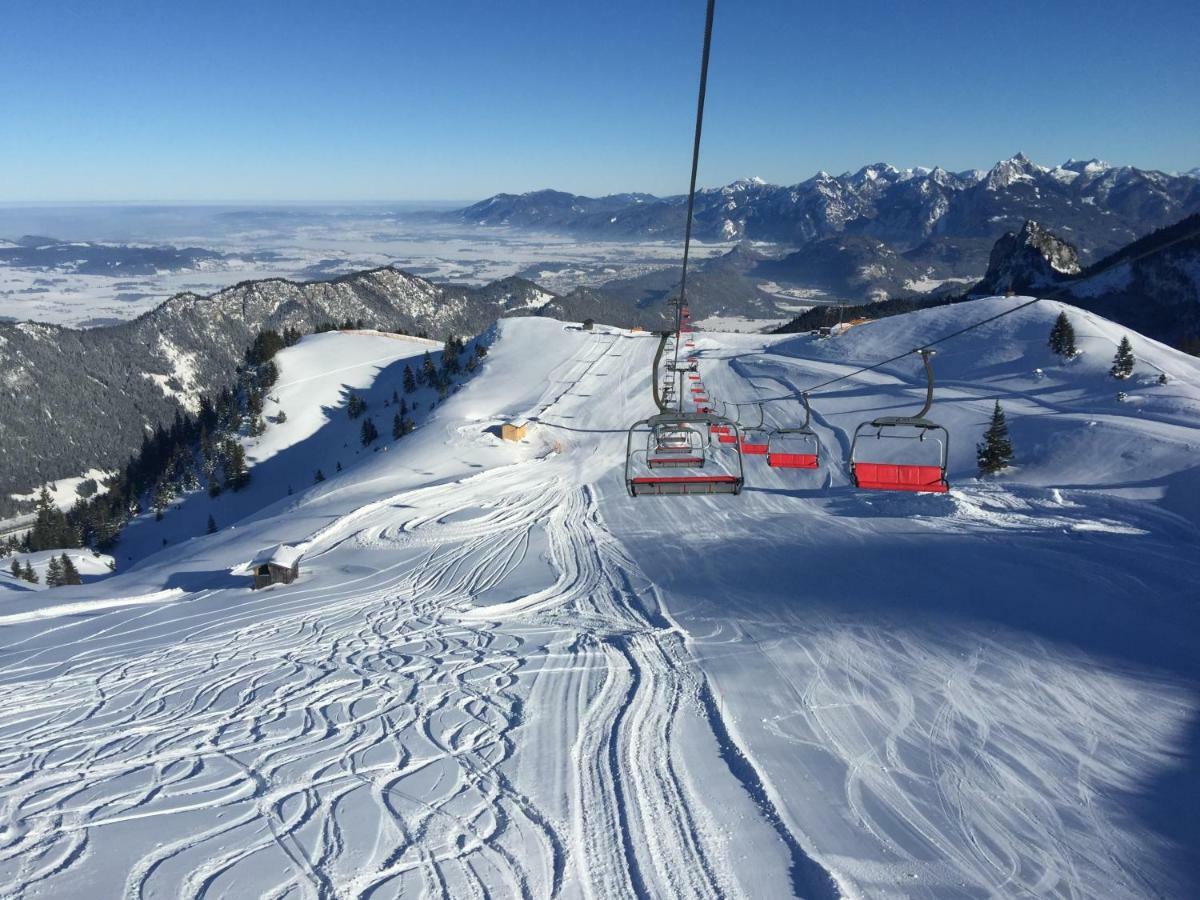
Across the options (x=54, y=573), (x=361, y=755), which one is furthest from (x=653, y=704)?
(x=54, y=573)

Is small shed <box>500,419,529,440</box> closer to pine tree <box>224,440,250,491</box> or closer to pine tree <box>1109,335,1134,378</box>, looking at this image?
pine tree <box>224,440,250,491</box>

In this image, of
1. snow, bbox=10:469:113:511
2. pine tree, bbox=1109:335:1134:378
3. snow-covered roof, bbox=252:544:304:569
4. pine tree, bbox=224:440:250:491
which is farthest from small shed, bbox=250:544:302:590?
snow, bbox=10:469:113:511

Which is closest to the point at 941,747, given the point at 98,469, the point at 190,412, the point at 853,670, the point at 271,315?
the point at 853,670

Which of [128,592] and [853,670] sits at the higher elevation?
[853,670]

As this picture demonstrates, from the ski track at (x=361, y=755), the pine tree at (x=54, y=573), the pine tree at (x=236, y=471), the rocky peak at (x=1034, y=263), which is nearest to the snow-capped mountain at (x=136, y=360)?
the pine tree at (x=236, y=471)

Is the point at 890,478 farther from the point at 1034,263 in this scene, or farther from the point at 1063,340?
the point at 1034,263

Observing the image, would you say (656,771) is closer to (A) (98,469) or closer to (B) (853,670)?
(B) (853,670)
